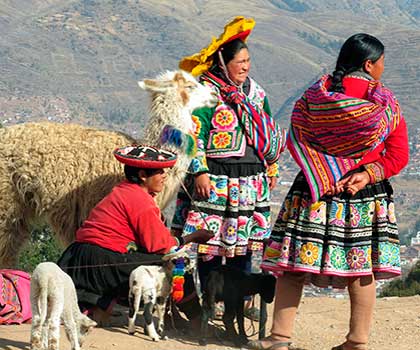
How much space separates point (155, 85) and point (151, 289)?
1.56 metres

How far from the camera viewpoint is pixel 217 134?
5555 millimetres

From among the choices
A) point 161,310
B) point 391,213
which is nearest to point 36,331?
point 161,310

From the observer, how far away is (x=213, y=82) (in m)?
5.72

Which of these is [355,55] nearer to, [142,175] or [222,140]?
[222,140]

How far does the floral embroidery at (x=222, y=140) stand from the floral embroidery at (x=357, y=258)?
3.99ft

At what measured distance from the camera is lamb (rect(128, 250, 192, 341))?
Result: 508 cm

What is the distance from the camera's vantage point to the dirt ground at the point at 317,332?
4.96 metres

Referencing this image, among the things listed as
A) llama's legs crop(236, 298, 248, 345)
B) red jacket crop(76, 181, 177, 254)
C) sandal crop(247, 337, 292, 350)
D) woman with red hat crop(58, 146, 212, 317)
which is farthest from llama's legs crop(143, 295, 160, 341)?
→ sandal crop(247, 337, 292, 350)

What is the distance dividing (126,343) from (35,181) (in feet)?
5.47

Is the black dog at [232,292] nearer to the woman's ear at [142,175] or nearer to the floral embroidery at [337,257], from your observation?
the woman's ear at [142,175]

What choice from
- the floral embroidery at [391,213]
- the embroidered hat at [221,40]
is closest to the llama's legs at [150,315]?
the floral embroidery at [391,213]

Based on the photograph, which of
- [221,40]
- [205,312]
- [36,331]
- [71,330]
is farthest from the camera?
[221,40]

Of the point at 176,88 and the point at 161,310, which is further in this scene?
the point at 176,88

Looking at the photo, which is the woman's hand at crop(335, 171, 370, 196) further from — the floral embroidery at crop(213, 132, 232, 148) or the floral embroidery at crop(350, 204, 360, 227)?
the floral embroidery at crop(213, 132, 232, 148)
